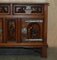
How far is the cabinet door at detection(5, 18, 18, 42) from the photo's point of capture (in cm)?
274

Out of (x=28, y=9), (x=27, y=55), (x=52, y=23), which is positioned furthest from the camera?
(x=52, y=23)

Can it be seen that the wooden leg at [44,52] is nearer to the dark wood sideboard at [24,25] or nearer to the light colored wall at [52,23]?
the dark wood sideboard at [24,25]

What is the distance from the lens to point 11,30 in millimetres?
2764

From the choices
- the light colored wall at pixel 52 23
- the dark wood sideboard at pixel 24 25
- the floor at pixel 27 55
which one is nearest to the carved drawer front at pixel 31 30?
the dark wood sideboard at pixel 24 25

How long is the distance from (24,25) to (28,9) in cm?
23

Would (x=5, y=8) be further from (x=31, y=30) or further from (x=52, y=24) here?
(x=52, y=24)

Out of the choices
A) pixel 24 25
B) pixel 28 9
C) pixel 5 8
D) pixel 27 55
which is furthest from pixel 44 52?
pixel 5 8

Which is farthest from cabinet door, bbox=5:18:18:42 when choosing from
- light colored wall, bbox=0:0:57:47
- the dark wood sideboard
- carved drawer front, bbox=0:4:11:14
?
light colored wall, bbox=0:0:57:47

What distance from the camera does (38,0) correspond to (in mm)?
3174

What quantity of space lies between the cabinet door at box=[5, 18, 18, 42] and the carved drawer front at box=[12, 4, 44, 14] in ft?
0.44

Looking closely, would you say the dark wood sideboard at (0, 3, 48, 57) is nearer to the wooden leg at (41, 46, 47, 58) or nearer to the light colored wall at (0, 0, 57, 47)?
the wooden leg at (41, 46, 47, 58)

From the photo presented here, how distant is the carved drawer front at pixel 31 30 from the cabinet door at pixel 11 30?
0.31 ft

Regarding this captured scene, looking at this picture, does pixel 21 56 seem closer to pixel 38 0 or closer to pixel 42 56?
pixel 42 56

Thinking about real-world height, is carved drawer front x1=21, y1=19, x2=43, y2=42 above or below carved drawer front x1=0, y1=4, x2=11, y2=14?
below
